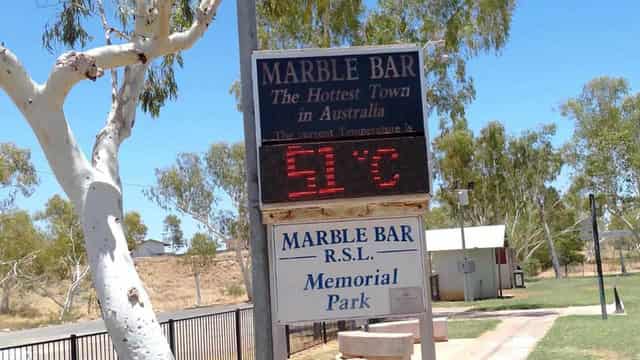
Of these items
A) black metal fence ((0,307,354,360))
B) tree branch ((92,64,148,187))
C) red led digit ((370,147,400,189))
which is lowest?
black metal fence ((0,307,354,360))

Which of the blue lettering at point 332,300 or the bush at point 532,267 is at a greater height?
the blue lettering at point 332,300

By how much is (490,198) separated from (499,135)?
15.6 feet

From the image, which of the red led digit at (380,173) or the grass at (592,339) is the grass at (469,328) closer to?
the grass at (592,339)

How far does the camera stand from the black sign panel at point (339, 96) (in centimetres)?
747

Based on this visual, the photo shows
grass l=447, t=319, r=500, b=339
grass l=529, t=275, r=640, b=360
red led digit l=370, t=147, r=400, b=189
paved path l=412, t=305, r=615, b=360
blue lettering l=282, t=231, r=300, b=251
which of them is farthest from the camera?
grass l=447, t=319, r=500, b=339

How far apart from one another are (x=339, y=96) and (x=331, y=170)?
0.89 metres

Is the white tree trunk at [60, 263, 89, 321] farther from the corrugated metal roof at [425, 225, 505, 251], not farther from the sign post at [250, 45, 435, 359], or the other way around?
the sign post at [250, 45, 435, 359]

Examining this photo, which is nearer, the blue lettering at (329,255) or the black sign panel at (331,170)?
the black sign panel at (331,170)

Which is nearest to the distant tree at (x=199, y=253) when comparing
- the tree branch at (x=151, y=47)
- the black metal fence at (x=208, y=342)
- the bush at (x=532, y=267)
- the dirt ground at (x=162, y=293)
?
the dirt ground at (x=162, y=293)

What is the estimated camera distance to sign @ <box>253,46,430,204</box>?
7.07 meters

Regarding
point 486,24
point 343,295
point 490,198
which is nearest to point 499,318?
point 486,24

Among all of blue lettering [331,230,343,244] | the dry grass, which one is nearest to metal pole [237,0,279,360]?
blue lettering [331,230,343,244]

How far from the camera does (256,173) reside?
7434 mm

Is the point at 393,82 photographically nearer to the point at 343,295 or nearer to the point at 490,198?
the point at 343,295
